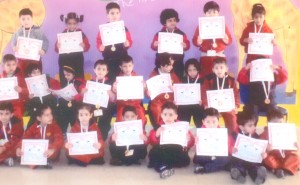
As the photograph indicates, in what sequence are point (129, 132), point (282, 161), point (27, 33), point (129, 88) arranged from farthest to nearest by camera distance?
point (27, 33) → point (129, 88) → point (129, 132) → point (282, 161)

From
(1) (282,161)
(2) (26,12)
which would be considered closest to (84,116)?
(2) (26,12)

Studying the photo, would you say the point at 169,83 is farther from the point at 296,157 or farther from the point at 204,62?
the point at 296,157

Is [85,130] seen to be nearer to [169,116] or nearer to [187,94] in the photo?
[169,116]

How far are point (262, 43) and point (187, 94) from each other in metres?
1.02

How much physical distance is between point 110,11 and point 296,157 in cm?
255

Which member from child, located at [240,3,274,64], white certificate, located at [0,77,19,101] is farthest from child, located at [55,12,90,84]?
child, located at [240,3,274,64]

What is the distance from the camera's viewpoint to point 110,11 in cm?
546

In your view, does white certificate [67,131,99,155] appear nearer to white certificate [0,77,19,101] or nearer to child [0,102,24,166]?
child [0,102,24,166]

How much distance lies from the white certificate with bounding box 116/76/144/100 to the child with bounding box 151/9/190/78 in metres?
0.58

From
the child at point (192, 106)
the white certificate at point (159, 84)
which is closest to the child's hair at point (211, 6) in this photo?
the child at point (192, 106)

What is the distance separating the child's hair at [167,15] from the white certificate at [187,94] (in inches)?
33.7

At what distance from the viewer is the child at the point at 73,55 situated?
562cm

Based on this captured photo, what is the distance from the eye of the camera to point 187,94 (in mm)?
5215

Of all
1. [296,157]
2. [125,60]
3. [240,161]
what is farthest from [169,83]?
[296,157]
